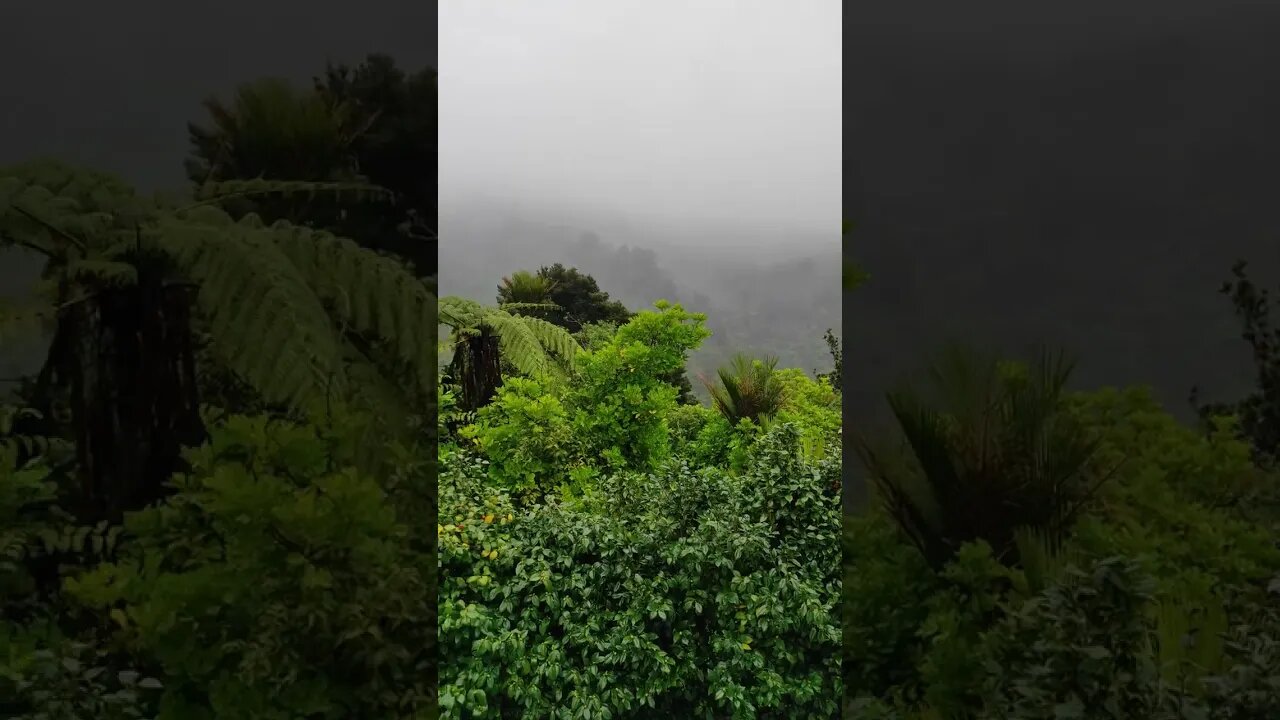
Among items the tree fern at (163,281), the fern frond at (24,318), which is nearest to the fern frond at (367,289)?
the tree fern at (163,281)

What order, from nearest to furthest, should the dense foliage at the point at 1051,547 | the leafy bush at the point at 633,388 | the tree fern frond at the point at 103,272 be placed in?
the tree fern frond at the point at 103,272, the dense foliage at the point at 1051,547, the leafy bush at the point at 633,388

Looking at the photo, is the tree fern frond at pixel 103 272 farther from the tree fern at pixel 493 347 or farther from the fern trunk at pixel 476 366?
the fern trunk at pixel 476 366

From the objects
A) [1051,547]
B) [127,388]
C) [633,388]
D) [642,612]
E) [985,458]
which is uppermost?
[633,388]

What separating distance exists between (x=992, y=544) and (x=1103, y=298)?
0.76 metres

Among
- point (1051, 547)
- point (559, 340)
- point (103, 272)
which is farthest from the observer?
point (559, 340)

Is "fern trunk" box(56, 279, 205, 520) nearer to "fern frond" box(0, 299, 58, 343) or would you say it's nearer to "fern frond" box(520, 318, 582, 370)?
"fern frond" box(0, 299, 58, 343)

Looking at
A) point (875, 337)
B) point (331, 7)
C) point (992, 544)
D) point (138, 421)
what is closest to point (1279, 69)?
point (875, 337)

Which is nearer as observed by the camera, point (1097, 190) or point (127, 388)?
point (127, 388)

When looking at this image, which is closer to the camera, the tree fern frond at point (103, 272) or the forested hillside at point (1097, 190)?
the tree fern frond at point (103, 272)

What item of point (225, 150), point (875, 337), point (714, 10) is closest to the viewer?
point (225, 150)

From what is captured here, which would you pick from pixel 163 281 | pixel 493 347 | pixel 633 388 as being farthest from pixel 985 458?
pixel 163 281

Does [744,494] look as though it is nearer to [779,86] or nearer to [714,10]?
[779,86]

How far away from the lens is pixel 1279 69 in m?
2.39

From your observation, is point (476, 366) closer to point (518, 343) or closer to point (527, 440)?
point (518, 343)
